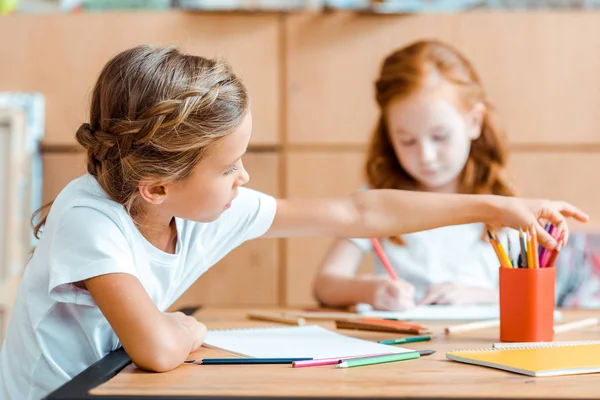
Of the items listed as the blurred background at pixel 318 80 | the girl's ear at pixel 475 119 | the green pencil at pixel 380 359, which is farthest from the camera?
the blurred background at pixel 318 80

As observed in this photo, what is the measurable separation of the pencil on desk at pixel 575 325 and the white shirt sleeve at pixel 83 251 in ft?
1.84

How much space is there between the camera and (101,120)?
886mm

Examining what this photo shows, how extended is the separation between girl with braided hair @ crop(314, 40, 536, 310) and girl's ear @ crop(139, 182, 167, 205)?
1.92ft

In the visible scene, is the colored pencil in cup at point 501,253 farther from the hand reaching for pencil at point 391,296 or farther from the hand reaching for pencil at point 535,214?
the hand reaching for pencil at point 391,296

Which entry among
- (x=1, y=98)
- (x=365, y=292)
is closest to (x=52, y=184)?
(x=1, y=98)

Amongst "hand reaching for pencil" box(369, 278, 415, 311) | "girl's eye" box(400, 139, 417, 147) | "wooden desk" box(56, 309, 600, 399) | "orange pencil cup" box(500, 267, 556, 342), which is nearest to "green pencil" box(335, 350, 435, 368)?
"wooden desk" box(56, 309, 600, 399)

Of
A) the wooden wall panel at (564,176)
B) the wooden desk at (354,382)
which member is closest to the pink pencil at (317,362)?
the wooden desk at (354,382)

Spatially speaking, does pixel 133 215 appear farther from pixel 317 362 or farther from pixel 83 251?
pixel 317 362

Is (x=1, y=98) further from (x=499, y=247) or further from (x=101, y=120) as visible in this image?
(x=499, y=247)

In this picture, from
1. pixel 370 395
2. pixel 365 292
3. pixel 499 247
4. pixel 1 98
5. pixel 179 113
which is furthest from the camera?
pixel 1 98

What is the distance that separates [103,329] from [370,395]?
42 centimetres

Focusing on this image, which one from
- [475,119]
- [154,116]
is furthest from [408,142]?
[154,116]

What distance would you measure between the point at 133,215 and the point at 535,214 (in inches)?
20.2

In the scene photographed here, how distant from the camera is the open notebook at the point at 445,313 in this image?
116 centimetres
